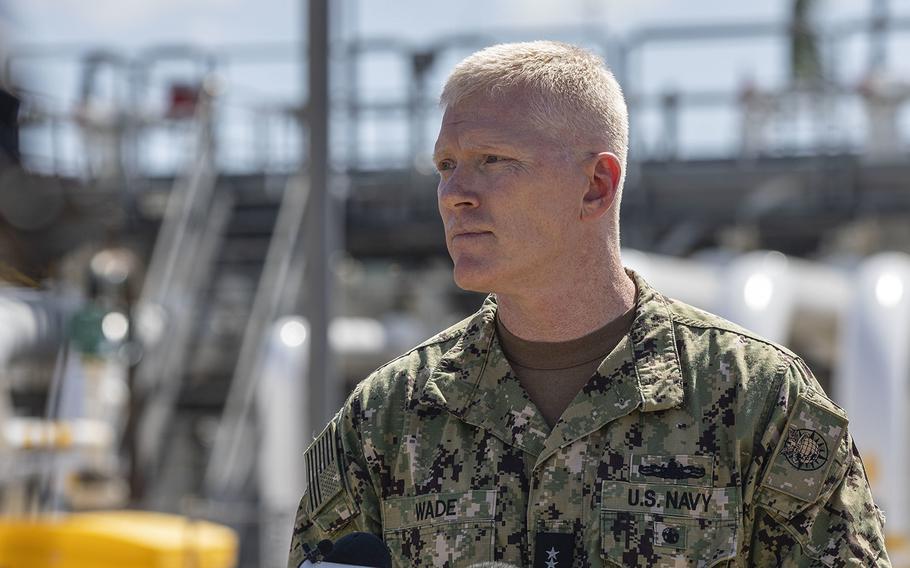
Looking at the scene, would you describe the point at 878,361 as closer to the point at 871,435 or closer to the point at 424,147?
the point at 871,435

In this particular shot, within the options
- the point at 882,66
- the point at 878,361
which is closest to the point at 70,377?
the point at 878,361

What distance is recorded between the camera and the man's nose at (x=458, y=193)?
8.47 ft

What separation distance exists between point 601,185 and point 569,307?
0.70 feet

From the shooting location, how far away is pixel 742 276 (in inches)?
387

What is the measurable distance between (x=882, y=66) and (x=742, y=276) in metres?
4.97

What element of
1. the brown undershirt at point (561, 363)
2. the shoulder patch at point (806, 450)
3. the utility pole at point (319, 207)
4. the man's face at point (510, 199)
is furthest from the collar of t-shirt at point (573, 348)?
the utility pole at point (319, 207)

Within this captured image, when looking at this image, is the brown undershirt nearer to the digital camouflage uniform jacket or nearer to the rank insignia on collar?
the digital camouflage uniform jacket

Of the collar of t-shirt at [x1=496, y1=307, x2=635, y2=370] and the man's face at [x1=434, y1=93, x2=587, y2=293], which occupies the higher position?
the man's face at [x1=434, y1=93, x2=587, y2=293]

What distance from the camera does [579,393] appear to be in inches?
102

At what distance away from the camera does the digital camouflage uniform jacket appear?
97.3 inches

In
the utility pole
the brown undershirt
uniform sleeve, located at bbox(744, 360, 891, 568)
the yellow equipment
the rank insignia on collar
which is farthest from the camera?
the yellow equipment

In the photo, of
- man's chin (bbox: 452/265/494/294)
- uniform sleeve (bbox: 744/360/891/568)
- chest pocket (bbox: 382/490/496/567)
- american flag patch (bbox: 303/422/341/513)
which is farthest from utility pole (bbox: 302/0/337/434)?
uniform sleeve (bbox: 744/360/891/568)

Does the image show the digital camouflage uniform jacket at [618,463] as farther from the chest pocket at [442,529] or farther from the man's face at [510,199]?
the man's face at [510,199]

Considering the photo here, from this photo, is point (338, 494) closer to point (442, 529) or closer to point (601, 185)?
point (442, 529)
